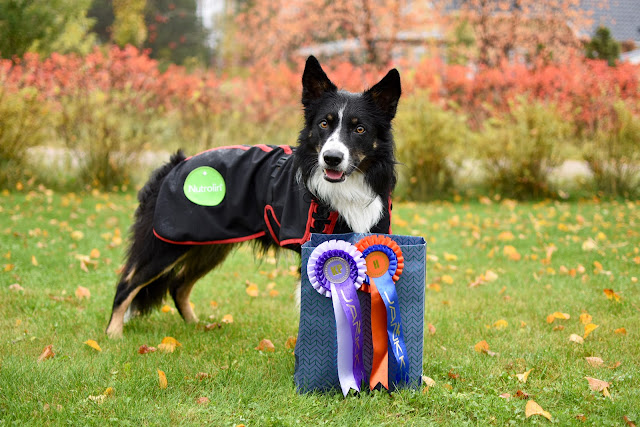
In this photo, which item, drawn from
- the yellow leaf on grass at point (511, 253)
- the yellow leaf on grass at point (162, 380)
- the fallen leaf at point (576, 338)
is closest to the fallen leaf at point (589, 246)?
the yellow leaf on grass at point (511, 253)

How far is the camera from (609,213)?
811 cm

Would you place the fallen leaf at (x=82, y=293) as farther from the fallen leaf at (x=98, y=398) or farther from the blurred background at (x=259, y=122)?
the blurred background at (x=259, y=122)

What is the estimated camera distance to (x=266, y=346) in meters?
3.60

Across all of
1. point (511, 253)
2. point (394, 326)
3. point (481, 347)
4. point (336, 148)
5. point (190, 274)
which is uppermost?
point (336, 148)

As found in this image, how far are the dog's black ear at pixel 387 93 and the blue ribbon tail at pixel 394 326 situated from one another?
1.05m

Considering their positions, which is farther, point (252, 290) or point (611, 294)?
point (252, 290)

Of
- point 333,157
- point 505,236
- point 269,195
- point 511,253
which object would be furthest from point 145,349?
point 505,236

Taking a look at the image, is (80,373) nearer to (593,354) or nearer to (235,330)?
(235,330)

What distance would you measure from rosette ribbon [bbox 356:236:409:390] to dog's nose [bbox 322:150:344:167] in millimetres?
461

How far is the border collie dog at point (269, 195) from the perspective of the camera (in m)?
3.08

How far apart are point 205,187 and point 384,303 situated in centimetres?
144

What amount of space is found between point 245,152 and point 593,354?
99.8 inches

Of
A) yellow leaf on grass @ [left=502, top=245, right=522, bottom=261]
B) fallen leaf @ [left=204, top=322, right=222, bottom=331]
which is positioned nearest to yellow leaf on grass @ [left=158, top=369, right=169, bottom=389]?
fallen leaf @ [left=204, top=322, right=222, bottom=331]

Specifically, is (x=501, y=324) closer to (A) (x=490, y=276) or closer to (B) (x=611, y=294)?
(B) (x=611, y=294)
